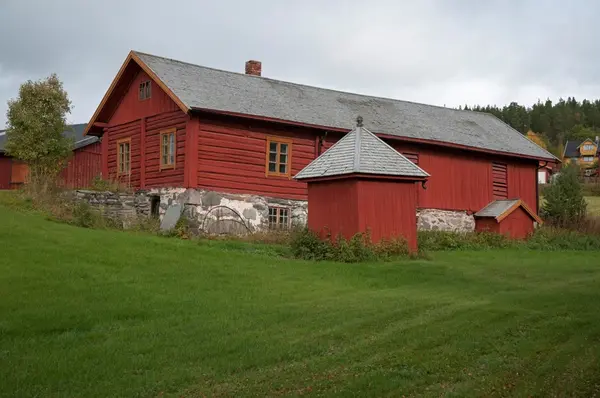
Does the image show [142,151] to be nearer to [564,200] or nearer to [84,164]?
[84,164]

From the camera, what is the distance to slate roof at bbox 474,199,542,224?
27875 millimetres

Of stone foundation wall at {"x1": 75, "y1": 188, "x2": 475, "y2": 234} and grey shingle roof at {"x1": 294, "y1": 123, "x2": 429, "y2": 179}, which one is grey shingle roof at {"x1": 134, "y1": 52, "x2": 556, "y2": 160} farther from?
grey shingle roof at {"x1": 294, "y1": 123, "x2": 429, "y2": 179}

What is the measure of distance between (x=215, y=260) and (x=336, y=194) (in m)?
5.18

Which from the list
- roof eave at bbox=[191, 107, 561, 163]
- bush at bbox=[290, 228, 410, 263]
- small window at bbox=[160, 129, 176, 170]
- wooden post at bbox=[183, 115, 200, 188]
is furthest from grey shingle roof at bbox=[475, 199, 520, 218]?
small window at bbox=[160, 129, 176, 170]

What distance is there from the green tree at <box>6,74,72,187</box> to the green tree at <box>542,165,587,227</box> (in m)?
21.6

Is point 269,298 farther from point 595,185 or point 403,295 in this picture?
point 595,185

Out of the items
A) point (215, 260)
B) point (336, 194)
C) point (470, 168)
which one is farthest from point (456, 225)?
point (215, 260)

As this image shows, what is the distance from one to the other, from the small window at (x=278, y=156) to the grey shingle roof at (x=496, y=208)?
28.8 feet

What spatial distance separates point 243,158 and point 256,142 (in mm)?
821

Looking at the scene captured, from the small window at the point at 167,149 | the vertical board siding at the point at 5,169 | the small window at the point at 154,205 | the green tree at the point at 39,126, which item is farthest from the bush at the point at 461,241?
the vertical board siding at the point at 5,169

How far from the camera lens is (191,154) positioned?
23469mm

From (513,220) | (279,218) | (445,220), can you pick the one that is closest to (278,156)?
(279,218)

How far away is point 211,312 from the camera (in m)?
11.4

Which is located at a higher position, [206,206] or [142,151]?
[142,151]
